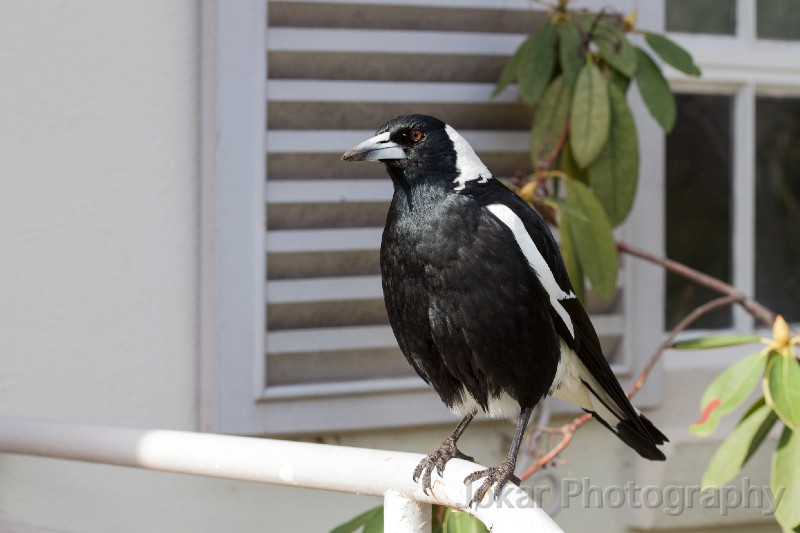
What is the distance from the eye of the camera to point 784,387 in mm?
1876

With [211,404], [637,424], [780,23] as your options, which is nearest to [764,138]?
[780,23]

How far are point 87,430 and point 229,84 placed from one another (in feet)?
2.74

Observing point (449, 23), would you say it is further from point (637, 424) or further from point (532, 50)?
point (637, 424)

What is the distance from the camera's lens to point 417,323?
5.22ft

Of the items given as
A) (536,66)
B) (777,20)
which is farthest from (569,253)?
(777,20)

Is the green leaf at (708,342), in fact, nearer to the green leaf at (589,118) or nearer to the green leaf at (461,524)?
the green leaf at (589,118)

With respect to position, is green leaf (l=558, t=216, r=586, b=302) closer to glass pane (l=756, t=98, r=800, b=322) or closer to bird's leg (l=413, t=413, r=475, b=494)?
bird's leg (l=413, t=413, r=475, b=494)

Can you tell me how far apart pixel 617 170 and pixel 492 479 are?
40.0 inches

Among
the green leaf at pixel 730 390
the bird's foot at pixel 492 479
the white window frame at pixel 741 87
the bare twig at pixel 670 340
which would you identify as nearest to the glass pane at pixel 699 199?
the white window frame at pixel 741 87

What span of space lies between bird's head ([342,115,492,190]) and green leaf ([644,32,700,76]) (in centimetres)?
78

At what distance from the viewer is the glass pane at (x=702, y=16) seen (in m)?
2.80

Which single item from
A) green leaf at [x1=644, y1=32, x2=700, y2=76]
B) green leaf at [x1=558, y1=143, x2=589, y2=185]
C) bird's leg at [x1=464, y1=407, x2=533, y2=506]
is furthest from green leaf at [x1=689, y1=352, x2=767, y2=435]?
green leaf at [x1=644, y1=32, x2=700, y2=76]

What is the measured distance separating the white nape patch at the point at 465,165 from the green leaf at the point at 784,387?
23.0 inches

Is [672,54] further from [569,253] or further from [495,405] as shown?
[495,405]
